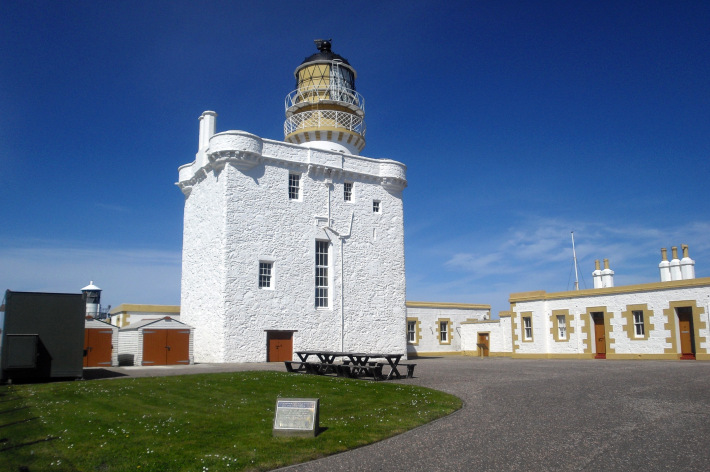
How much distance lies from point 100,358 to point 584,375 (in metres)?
17.7

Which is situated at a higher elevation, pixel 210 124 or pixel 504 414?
pixel 210 124

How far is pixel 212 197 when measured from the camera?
2552 cm

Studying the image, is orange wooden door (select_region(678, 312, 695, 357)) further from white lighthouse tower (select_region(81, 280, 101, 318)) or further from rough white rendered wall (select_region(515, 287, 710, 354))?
white lighthouse tower (select_region(81, 280, 101, 318))

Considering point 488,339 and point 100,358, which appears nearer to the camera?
point 100,358

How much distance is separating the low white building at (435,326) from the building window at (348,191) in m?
9.51

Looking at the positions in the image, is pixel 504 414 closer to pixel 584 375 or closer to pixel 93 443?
pixel 93 443

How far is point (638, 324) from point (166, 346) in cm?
2027

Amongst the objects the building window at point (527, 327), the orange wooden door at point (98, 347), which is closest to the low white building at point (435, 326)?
the building window at point (527, 327)

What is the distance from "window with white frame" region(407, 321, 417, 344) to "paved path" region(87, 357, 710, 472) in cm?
2158

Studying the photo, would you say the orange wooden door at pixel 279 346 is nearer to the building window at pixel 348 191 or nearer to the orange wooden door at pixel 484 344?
the building window at pixel 348 191

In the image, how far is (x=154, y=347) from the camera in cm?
2309

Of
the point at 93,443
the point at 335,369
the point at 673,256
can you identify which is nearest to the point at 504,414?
the point at 93,443

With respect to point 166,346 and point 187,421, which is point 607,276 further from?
point 187,421

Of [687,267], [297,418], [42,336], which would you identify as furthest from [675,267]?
[42,336]
